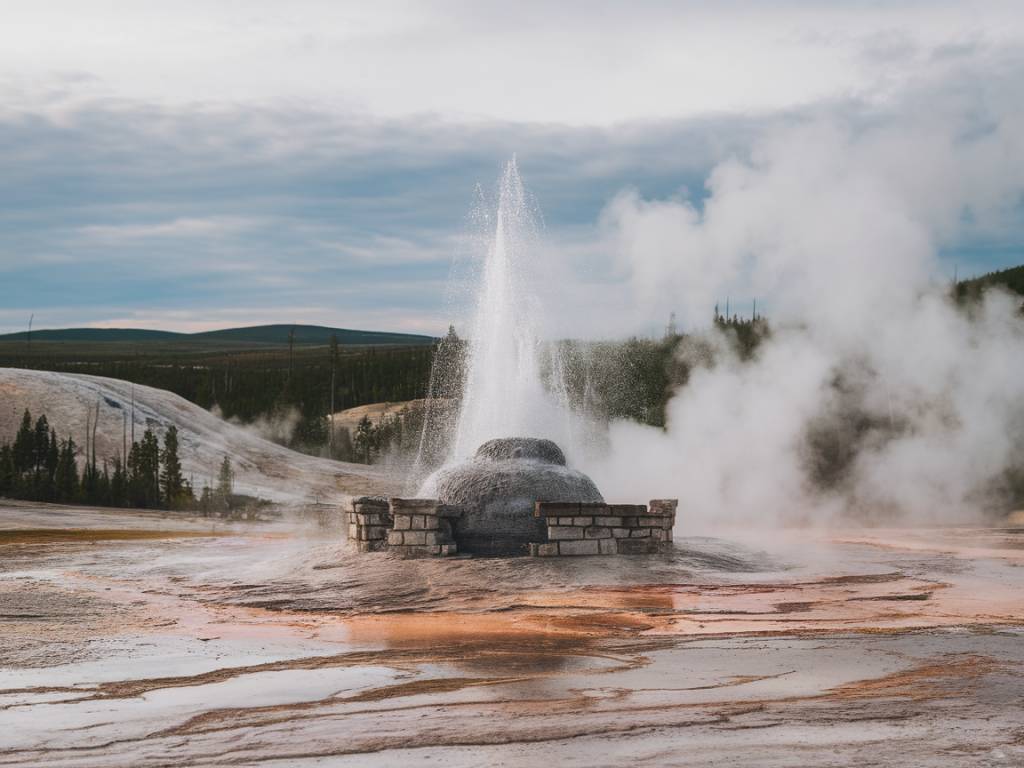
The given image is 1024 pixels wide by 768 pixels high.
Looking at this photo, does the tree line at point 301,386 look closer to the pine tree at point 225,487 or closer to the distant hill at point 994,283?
the pine tree at point 225,487

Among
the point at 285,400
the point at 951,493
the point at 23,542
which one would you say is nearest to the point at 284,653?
the point at 23,542

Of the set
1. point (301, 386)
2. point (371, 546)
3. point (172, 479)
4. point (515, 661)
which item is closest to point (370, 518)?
point (371, 546)

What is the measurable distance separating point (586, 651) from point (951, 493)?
24240 mm

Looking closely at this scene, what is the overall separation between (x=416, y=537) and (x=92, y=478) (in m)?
29.3

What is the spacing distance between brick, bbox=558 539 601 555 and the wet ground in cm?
22

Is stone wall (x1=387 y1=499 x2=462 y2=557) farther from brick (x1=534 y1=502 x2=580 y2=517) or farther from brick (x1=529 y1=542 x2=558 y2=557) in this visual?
brick (x1=534 y1=502 x2=580 y2=517)

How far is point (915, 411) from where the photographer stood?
32.1 meters

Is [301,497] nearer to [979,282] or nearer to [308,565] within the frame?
[308,565]

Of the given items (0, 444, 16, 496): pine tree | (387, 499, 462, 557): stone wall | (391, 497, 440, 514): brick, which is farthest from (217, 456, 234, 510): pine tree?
(391, 497, 440, 514): brick

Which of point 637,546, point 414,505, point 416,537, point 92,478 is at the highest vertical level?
point 92,478

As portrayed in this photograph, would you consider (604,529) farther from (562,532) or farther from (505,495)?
(505,495)

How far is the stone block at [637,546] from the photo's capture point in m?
16.2

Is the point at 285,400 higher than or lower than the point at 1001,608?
higher

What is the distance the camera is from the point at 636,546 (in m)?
16.3
